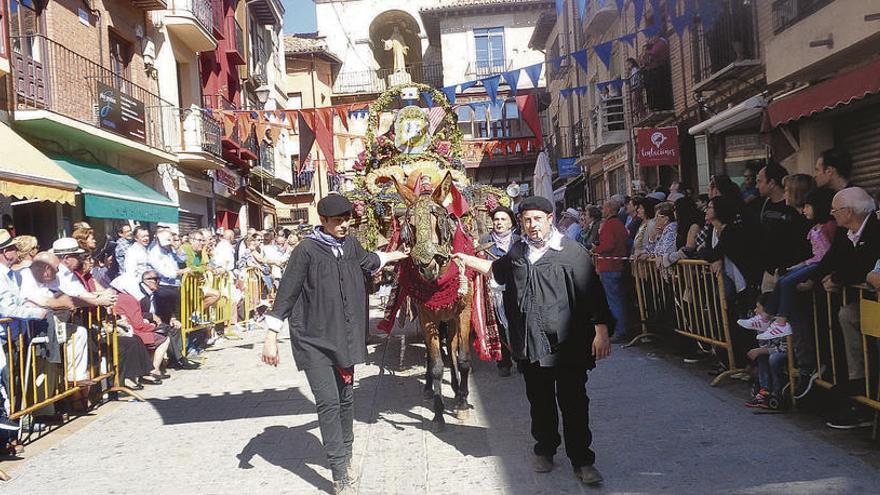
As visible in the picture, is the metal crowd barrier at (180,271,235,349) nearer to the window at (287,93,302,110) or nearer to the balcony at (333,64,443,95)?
the window at (287,93,302,110)

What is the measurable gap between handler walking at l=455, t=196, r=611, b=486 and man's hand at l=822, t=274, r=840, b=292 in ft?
6.01

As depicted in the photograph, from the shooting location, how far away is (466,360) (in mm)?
6469

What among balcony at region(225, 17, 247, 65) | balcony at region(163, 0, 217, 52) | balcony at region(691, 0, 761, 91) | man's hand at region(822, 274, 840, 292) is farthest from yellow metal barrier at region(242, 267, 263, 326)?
balcony at region(225, 17, 247, 65)

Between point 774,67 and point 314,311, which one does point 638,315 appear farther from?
point 314,311

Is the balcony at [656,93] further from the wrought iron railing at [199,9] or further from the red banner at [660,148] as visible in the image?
the wrought iron railing at [199,9]

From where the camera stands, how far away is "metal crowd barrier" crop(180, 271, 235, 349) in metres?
10.3

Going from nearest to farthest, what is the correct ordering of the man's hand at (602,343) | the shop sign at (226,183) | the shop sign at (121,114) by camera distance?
the man's hand at (602,343)
the shop sign at (121,114)
the shop sign at (226,183)

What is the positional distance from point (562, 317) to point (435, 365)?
1.93 meters

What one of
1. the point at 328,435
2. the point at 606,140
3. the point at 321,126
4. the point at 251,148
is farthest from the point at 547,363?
the point at 251,148

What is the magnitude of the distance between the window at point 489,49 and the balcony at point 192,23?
76.8ft

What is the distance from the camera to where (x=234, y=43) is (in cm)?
2747

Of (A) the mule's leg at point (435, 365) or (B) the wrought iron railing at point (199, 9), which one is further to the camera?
(B) the wrought iron railing at point (199, 9)

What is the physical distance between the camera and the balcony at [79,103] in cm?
1348

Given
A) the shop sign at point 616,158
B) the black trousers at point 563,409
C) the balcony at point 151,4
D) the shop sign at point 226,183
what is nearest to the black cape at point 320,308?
the black trousers at point 563,409
